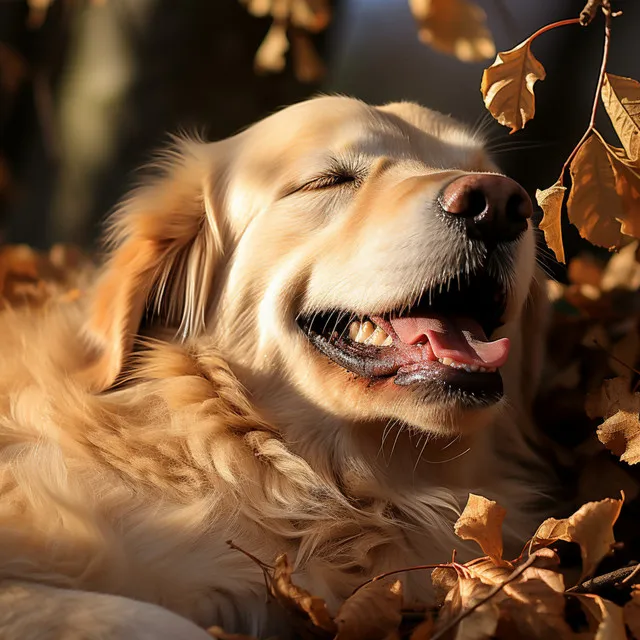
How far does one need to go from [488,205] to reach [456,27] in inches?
38.7

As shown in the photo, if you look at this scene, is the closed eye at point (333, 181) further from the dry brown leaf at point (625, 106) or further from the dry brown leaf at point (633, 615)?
the dry brown leaf at point (633, 615)

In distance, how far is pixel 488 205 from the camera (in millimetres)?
1913

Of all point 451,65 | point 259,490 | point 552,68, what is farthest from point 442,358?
point 451,65

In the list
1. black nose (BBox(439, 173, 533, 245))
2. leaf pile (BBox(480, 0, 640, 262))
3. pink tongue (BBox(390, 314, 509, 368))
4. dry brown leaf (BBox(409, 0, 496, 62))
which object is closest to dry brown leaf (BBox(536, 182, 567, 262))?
leaf pile (BBox(480, 0, 640, 262))

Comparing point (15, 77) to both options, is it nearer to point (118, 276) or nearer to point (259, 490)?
point (118, 276)

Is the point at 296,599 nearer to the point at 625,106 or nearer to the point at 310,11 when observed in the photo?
the point at 625,106

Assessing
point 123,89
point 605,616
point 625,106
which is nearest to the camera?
point 605,616

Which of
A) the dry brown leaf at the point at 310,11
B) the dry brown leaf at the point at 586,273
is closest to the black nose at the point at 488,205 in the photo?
the dry brown leaf at the point at 586,273

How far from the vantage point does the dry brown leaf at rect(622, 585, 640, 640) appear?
1405 millimetres

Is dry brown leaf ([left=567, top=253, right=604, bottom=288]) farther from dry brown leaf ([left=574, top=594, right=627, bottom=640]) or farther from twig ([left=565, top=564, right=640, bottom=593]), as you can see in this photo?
dry brown leaf ([left=574, top=594, right=627, bottom=640])

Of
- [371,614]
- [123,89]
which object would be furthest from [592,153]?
[123,89]

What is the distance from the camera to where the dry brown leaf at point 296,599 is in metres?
1.47

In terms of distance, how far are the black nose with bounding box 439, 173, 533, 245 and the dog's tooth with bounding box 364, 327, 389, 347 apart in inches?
13.4

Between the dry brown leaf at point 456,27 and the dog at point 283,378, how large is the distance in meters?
0.24
